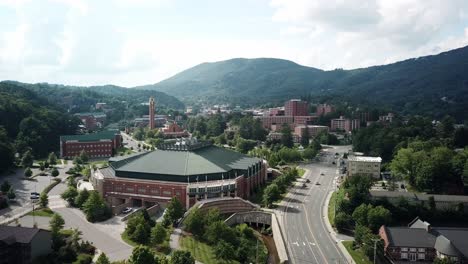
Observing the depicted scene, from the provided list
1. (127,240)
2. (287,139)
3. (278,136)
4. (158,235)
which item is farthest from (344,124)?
(158,235)

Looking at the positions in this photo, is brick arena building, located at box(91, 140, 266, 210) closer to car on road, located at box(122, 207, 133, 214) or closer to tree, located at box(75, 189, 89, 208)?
car on road, located at box(122, 207, 133, 214)

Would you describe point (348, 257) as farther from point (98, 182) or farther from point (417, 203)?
point (98, 182)

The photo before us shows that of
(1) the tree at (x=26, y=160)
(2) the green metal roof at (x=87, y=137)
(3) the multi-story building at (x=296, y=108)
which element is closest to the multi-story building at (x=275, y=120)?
(3) the multi-story building at (x=296, y=108)

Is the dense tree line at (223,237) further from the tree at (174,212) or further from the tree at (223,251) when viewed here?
the tree at (174,212)

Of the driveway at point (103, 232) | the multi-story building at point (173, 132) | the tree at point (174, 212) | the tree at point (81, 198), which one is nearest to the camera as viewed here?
the driveway at point (103, 232)

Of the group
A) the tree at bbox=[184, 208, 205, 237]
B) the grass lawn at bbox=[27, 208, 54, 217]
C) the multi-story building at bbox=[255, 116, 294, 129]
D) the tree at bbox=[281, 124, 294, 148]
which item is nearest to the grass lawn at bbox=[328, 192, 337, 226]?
the tree at bbox=[184, 208, 205, 237]

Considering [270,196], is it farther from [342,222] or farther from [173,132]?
[173,132]

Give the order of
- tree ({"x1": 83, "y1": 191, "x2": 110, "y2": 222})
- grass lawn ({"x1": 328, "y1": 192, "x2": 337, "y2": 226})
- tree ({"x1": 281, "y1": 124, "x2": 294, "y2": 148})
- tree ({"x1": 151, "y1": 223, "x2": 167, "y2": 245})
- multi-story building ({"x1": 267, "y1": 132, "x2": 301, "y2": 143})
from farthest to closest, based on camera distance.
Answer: multi-story building ({"x1": 267, "y1": 132, "x2": 301, "y2": 143}), tree ({"x1": 281, "y1": 124, "x2": 294, "y2": 148}), grass lawn ({"x1": 328, "y1": 192, "x2": 337, "y2": 226}), tree ({"x1": 83, "y1": 191, "x2": 110, "y2": 222}), tree ({"x1": 151, "y1": 223, "x2": 167, "y2": 245})
